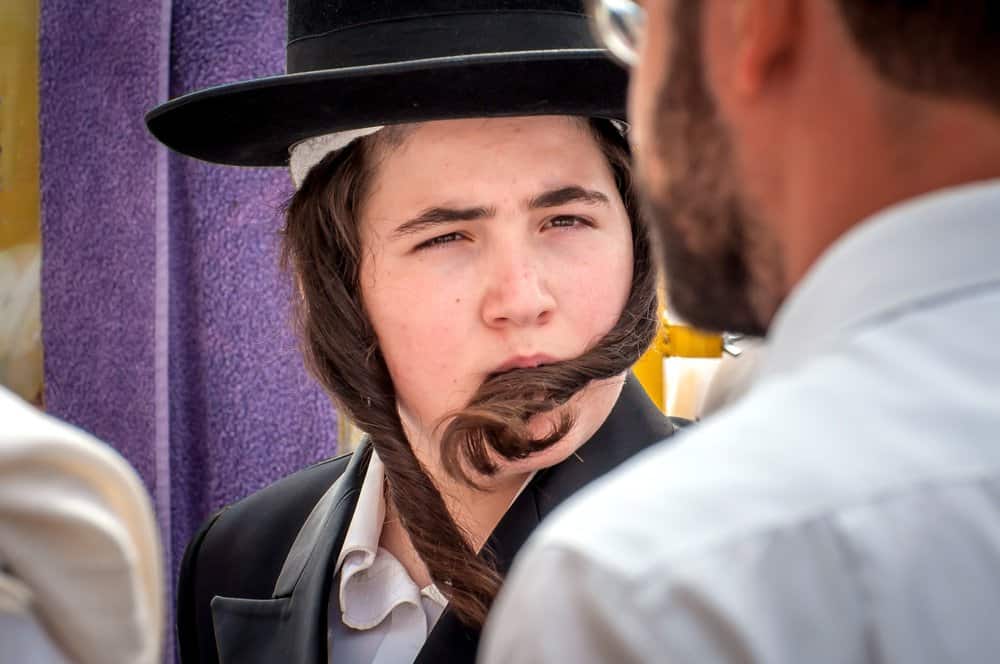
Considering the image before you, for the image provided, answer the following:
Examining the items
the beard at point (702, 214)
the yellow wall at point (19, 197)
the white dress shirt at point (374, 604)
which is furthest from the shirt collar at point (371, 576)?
the beard at point (702, 214)

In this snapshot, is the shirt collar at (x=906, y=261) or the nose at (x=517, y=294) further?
the nose at (x=517, y=294)

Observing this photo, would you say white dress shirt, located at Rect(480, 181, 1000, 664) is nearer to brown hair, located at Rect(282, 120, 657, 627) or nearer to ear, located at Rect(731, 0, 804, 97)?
ear, located at Rect(731, 0, 804, 97)

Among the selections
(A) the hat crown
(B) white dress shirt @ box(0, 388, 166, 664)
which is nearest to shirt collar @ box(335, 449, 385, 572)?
(A) the hat crown

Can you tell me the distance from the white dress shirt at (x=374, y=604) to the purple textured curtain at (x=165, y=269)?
1.39ft

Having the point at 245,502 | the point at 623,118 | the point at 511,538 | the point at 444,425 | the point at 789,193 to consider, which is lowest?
the point at 245,502

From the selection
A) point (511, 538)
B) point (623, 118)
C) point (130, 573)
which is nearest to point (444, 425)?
point (511, 538)

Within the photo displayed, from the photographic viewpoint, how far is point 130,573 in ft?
2.10

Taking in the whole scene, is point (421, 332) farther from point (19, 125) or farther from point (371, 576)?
point (19, 125)

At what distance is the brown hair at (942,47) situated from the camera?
0.56 meters

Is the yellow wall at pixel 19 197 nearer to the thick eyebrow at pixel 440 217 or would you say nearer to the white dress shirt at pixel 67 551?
the thick eyebrow at pixel 440 217

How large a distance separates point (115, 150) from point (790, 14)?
1475mm

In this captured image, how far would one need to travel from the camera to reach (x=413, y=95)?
1339 millimetres

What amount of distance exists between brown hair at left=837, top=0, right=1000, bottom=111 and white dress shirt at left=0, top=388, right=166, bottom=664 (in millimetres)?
482

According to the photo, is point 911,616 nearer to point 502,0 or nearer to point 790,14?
point 790,14
